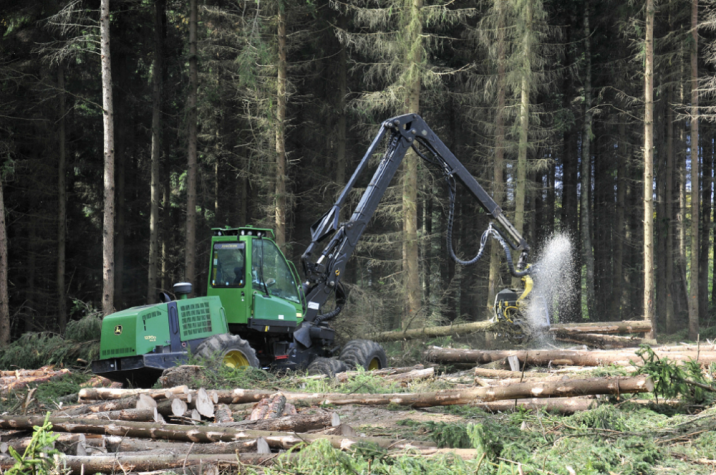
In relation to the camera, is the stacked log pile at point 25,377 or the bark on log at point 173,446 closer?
the bark on log at point 173,446

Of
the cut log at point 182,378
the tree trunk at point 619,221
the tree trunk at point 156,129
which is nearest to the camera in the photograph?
the cut log at point 182,378

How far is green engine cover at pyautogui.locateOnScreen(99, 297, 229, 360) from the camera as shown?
8859 mm

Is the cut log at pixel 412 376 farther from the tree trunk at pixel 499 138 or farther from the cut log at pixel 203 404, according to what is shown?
the tree trunk at pixel 499 138

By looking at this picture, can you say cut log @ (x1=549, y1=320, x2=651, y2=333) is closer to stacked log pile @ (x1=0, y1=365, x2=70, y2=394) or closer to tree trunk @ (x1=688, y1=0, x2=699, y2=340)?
tree trunk @ (x1=688, y1=0, x2=699, y2=340)

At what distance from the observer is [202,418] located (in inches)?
277

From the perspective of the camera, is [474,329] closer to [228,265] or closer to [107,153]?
[228,265]

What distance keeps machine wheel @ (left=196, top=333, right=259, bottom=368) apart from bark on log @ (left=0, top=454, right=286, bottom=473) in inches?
139

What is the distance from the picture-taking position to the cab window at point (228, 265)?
10602 mm

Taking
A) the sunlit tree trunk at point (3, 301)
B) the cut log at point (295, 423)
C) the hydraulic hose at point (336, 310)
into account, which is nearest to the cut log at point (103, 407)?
the cut log at point (295, 423)

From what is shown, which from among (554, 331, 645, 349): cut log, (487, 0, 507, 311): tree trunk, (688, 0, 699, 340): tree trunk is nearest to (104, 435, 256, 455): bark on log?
(554, 331, 645, 349): cut log

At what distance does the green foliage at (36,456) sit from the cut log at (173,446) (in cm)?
109

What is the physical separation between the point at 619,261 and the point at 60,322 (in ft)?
75.3

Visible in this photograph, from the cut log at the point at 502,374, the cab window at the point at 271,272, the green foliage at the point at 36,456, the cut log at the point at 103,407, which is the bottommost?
the cut log at the point at 502,374

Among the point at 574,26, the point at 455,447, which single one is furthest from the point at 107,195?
the point at 574,26
